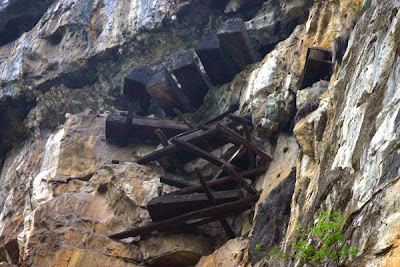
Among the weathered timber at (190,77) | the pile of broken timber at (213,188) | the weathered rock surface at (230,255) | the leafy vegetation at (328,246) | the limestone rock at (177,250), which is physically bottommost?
the limestone rock at (177,250)

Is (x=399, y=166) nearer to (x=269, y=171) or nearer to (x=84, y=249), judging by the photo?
(x=269, y=171)

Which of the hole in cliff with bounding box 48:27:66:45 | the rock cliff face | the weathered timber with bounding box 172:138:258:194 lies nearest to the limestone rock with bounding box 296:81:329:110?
the rock cliff face

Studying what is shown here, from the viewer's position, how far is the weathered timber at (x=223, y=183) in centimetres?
883

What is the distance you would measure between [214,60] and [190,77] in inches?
23.2

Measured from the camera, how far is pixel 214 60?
11406 mm

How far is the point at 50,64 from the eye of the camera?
14562 millimetres

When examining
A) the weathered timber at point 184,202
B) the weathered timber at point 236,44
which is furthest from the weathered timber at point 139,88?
the weathered timber at point 184,202

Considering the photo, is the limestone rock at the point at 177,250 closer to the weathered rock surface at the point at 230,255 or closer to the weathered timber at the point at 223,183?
the weathered rock surface at the point at 230,255

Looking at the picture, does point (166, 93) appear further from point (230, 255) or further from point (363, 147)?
point (363, 147)

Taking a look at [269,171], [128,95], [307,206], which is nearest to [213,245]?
[269,171]

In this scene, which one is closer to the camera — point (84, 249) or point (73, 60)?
point (84, 249)

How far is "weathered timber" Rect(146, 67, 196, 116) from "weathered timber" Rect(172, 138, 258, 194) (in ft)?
6.21

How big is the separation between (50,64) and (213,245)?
800cm

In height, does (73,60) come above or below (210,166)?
above
